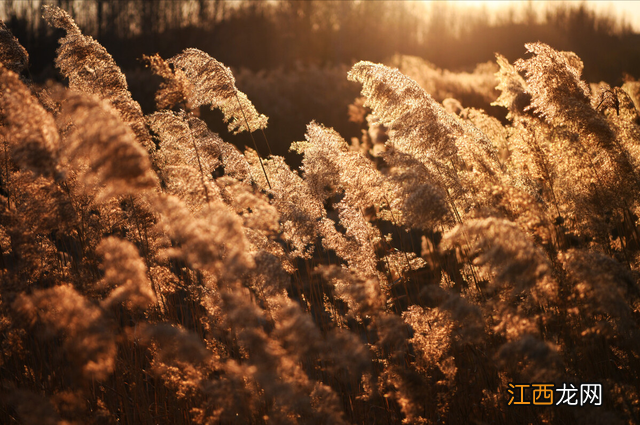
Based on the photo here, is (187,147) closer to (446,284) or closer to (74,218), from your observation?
(74,218)

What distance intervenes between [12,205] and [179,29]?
36452 millimetres

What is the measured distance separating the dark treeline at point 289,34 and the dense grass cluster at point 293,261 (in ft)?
94.5

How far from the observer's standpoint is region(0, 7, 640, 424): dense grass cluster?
212 cm

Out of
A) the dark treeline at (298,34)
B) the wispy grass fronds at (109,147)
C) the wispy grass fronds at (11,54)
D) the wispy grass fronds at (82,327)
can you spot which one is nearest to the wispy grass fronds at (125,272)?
the wispy grass fronds at (82,327)

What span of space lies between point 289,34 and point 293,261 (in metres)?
35.9

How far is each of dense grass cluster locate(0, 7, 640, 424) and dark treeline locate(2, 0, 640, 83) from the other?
28.8 meters

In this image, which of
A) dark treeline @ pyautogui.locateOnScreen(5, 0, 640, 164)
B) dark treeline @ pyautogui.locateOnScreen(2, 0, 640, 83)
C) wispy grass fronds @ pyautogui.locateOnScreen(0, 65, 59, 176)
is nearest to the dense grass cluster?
wispy grass fronds @ pyautogui.locateOnScreen(0, 65, 59, 176)

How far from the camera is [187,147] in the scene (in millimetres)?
3514

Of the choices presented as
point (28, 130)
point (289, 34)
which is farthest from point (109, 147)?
point (289, 34)

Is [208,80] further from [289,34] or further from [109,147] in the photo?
[289,34]

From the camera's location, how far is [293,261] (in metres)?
3.80

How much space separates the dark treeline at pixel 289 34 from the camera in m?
32.1

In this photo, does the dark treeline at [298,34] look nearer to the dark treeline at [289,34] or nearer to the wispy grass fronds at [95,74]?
the dark treeline at [289,34]

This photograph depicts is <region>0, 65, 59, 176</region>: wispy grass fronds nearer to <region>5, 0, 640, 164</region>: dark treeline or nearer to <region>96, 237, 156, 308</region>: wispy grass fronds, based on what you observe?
<region>96, 237, 156, 308</region>: wispy grass fronds
